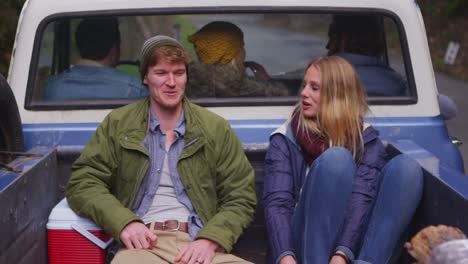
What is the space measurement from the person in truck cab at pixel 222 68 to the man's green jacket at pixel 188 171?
0.66 metres

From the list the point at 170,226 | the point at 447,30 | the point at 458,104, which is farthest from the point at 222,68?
the point at 447,30

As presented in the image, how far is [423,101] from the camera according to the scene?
425 cm

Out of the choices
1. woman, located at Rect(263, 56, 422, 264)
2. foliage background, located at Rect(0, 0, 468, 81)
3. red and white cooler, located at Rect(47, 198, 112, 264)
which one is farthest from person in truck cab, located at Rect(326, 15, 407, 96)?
foliage background, located at Rect(0, 0, 468, 81)

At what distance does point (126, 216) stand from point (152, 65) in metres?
0.68

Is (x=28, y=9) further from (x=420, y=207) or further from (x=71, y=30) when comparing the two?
(x=420, y=207)

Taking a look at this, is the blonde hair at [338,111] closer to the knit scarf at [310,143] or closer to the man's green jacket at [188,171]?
the knit scarf at [310,143]

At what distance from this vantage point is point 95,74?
4340 mm

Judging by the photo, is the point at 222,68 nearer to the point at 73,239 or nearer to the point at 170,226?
the point at 170,226

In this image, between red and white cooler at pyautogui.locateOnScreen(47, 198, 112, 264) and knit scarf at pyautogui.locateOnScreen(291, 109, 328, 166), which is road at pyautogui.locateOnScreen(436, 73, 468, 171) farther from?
red and white cooler at pyautogui.locateOnScreen(47, 198, 112, 264)

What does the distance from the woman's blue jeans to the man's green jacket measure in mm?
327

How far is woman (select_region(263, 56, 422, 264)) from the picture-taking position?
331 centimetres

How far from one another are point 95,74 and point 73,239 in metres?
1.20

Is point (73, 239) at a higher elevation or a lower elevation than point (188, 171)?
lower

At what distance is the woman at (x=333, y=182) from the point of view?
3.31 metres
